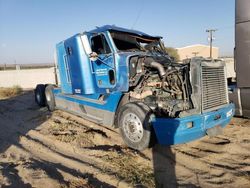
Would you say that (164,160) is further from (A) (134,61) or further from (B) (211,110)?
(A) (134,61)

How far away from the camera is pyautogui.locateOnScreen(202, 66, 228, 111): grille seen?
4.96 m

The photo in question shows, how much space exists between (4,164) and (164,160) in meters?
2.89

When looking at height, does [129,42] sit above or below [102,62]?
above

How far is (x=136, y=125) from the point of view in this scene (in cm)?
511

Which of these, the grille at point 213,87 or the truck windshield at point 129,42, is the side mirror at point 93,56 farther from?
the grille at point 213,87

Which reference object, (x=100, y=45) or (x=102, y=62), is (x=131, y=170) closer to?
(x=102, y=62)

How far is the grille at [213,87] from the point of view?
16.3 feet

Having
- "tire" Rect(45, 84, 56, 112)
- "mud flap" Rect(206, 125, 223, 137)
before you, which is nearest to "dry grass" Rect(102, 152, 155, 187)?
"mud flap" Rect(206, 125, 223, 137)

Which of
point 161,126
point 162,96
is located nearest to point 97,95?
point 162,96

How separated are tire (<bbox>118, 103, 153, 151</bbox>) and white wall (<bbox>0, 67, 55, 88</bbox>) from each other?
59.3 feet

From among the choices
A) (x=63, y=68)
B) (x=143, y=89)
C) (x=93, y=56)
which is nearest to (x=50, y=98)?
(x=63, y=68)

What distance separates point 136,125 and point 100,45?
8.56 feet

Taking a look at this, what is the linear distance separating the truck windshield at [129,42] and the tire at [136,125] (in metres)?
1.82

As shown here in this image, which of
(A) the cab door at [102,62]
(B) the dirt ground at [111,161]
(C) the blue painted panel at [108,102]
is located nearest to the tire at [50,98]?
(B) the dirt ground at [111,161]
